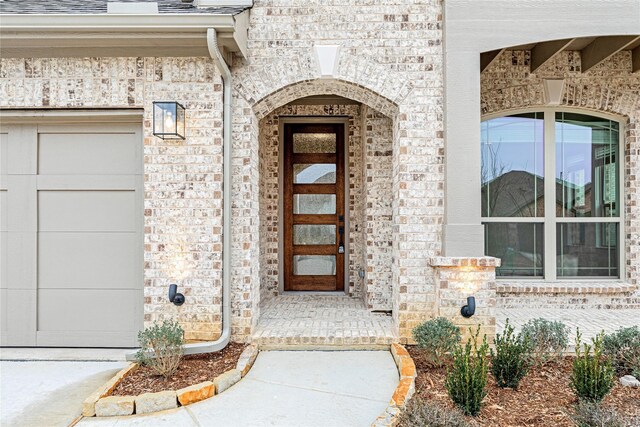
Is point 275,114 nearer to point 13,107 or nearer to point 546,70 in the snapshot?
point 13,107

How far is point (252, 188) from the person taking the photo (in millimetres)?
3836

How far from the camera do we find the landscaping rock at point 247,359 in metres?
3.17

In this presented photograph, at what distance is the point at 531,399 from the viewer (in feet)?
8.84

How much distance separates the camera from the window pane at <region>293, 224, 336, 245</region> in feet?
18.6

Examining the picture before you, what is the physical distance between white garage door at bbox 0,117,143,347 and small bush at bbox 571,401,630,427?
365cm

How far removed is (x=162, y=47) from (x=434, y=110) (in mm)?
2563

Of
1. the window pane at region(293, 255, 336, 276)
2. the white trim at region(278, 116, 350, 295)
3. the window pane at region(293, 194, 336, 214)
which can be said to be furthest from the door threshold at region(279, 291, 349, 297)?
the window pane at region(293, 194, 336, 214)

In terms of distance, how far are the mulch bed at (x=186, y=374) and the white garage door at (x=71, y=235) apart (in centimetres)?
88

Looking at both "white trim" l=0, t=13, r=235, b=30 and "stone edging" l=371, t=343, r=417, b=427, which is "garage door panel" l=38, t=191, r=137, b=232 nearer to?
"white trim" l=0, t=13, r=235, b=30

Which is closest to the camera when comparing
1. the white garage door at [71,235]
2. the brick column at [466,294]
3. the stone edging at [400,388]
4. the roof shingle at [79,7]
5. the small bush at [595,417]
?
the small bush at [595,417]

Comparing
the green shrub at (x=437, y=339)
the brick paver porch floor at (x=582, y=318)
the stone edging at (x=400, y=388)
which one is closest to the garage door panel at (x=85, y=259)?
the stone edging at (x=400, y=388)

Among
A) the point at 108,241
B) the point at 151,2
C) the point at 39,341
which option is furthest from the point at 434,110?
the point at 39,341

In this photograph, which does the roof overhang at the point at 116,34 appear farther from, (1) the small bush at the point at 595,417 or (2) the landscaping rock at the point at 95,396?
(1) the small bush at the point at 595,417

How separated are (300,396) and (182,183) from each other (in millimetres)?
2120
